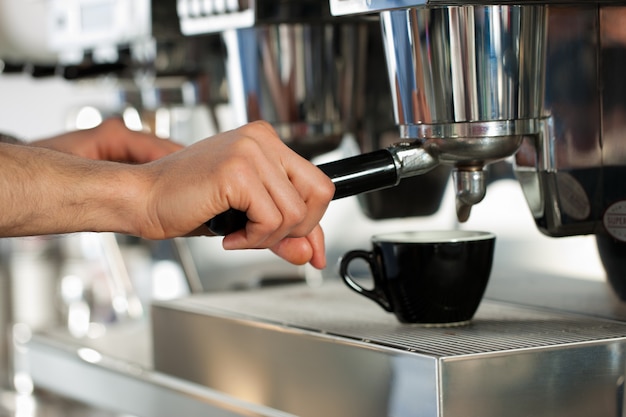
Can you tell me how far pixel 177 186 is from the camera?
1.82ft

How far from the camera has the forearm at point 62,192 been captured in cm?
57

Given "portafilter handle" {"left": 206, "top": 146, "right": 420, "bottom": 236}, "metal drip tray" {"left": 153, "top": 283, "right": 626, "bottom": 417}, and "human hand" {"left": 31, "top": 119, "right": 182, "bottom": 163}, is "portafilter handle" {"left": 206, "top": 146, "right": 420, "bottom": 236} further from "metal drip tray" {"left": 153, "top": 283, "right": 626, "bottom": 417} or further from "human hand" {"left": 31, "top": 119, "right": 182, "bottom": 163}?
"human hand" {"left": 31, "top": 119, "right": 182, "bottom": 163}

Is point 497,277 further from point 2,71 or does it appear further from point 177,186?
point 2,71

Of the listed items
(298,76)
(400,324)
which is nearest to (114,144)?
(298,76)

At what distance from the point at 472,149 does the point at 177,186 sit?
0.19m

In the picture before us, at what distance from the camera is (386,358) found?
24.0 inches

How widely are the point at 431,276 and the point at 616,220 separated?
0.13m

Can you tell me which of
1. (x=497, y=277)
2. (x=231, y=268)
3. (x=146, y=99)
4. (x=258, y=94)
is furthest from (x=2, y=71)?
(x=497, y=277)

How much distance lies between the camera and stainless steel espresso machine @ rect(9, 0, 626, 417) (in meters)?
0.60

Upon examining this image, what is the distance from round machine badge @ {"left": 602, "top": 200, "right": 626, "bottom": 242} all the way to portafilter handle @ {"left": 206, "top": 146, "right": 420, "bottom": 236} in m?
0.15

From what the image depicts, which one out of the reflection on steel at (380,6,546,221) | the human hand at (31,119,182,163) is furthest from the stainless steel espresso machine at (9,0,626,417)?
the human hand at (31,119,182,163)

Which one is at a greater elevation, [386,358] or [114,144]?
[114,144]

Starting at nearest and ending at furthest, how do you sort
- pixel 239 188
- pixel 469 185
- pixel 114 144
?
pixel 239 188 → pixel 469 185 → pixel 114 144

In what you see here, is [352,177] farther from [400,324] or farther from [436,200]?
[436,200]
